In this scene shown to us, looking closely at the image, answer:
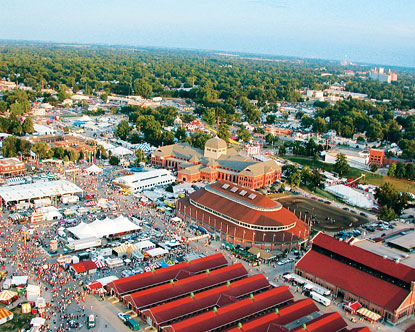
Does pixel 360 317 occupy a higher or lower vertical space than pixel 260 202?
lower

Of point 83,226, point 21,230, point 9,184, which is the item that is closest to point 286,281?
point 83,226

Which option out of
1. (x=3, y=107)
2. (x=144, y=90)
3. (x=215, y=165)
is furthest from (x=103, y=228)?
(x=144, y=90)

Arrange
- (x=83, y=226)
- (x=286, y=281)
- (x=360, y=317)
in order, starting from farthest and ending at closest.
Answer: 1. (x=83, y=226)
2. (x=286, y=281)
3. (x=360, y=317)

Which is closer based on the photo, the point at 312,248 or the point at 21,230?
the point at 312,248

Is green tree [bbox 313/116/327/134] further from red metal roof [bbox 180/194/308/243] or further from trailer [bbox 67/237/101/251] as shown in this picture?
trailer [bbox 67/237/101/251]

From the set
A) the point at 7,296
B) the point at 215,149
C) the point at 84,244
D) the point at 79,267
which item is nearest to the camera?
the point at 7,296

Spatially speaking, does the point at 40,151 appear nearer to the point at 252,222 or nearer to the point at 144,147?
the point at 144,147

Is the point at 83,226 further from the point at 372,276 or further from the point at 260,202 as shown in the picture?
the point at 372,276
